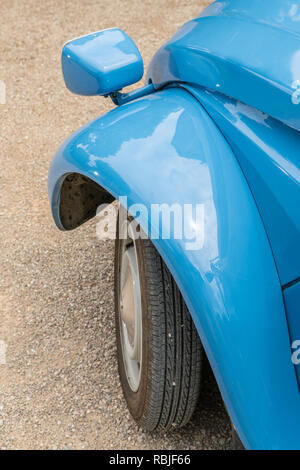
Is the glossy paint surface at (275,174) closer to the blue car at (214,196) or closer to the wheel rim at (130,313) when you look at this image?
the blue car at (214,196)

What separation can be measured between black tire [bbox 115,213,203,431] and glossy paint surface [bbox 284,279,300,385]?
1.29ft

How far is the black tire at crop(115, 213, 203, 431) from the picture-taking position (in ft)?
5.21

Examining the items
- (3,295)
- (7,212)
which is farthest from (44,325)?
(7,212)

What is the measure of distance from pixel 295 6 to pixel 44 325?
160 centimetres

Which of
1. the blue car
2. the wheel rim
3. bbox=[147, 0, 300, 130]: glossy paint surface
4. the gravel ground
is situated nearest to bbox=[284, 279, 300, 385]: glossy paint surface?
the blue car

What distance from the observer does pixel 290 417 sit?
4.14 feet

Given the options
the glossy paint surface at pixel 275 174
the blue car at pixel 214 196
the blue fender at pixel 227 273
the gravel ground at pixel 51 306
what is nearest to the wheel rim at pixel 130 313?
the blue car at pixel 214 196

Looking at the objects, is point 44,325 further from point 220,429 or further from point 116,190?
point 116,190

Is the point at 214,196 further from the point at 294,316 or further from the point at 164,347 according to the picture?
the point at 164,347

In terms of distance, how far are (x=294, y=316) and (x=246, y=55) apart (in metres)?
0.67

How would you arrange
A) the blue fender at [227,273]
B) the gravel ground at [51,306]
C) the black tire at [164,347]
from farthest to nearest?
1. the gravel ground at [51,306]
2. the black tire at [164,347]
3. the blue fender at [227,273]

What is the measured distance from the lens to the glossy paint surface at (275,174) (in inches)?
49.5

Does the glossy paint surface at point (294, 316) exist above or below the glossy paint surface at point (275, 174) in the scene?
below

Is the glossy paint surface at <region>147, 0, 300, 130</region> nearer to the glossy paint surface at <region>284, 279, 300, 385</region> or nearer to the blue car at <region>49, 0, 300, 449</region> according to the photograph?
the blue car at <region>49, 0, 300, 449</region>
